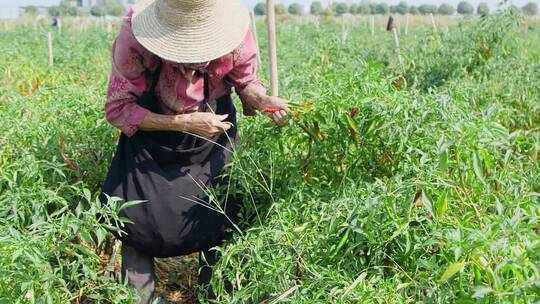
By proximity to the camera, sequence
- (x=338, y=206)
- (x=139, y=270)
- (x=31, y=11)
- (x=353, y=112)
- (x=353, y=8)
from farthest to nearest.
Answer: (x=353, y=8) → (x=31, y=11) → (x=139, y=270) → (x=353, y=112) → (x=338, y=206)

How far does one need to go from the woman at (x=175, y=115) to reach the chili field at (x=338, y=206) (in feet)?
0.37

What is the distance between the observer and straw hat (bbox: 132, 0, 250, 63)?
2402 millimetres

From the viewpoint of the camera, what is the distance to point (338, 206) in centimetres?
214

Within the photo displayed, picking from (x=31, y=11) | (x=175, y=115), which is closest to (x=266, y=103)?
(x=175, y=115)

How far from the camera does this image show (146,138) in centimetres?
263

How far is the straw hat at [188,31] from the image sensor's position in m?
2.40

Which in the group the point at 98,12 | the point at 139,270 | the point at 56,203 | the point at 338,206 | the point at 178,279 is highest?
the point at 338,206

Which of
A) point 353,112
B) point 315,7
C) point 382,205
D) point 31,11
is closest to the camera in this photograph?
point 382,205

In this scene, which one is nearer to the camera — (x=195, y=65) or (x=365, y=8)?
(x=195, y=65)

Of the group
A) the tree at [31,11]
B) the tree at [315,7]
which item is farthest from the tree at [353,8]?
the tree at [31,11]

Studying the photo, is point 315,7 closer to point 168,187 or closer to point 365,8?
point 365,8

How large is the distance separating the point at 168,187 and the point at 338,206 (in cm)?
73

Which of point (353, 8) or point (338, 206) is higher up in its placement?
point (338, 206)

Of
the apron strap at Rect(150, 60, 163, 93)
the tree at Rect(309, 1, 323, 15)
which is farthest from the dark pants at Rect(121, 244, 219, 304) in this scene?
the tree at Rect(309, 1, 323, 15)
